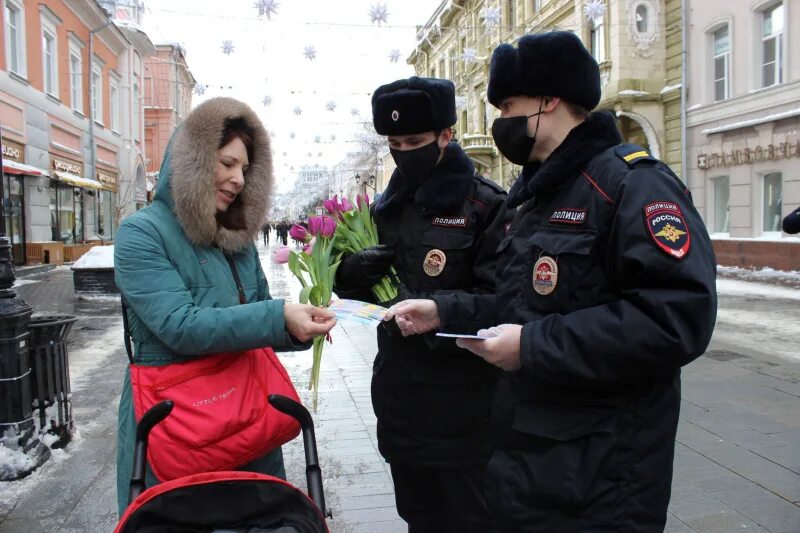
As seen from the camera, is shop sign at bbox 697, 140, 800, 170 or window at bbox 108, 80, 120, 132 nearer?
shop sign at bbox 697, 140, 800, 170

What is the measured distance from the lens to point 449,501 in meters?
2.57

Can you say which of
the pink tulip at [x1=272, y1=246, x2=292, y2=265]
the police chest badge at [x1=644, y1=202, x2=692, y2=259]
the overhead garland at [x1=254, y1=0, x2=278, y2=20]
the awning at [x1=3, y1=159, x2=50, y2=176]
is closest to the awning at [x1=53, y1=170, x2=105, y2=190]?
the awning at [x1=3, y1=159, x2=50, y2=176]

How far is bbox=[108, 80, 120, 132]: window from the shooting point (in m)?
29.7

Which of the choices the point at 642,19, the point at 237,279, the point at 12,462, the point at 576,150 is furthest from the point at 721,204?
the point at 237,279

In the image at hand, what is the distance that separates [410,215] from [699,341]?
144 centimetres

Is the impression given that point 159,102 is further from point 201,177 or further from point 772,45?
point 201,177

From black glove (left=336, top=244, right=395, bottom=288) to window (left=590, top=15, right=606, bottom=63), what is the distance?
64.2 ft

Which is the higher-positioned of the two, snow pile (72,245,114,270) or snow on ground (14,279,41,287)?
snow pile (72,245,114,270)

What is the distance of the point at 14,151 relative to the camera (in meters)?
18.5

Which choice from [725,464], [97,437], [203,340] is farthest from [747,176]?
[203,340]

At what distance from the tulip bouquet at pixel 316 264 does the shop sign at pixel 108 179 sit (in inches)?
1085

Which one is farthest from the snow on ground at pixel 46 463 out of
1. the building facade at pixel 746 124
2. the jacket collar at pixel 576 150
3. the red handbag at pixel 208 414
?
the building facade at pixel 746 124

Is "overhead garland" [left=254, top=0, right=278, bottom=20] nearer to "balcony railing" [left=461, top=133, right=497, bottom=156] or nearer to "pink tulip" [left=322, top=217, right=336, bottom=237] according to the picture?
"pink tulip" [left=322, top=217, right=336, bottom=237]

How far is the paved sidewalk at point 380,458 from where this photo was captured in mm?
3619
